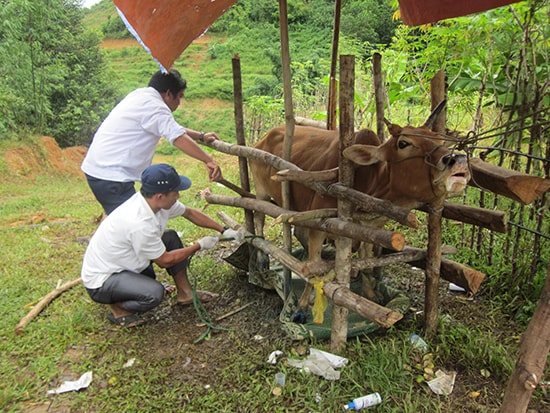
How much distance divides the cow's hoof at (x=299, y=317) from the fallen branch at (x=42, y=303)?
8.13 ft

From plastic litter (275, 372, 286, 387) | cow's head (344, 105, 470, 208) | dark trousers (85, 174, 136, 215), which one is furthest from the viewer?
dark trousers (85, 174, 136, 215)

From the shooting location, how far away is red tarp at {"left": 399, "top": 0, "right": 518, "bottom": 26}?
9.35 ft

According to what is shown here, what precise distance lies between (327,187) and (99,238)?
210 centimetres

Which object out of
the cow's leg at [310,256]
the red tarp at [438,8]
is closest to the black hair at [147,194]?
the cow's leg at [310,256]

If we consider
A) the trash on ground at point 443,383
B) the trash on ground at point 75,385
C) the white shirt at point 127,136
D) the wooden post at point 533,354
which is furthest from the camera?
the white shirt at point 127,136

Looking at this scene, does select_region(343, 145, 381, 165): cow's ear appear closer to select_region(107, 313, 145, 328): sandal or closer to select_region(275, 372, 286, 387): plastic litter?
select_region(275, 372, 286, 387): plastic litter

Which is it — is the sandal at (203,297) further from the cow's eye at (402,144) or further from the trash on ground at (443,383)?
the cow's eye at (402,144)

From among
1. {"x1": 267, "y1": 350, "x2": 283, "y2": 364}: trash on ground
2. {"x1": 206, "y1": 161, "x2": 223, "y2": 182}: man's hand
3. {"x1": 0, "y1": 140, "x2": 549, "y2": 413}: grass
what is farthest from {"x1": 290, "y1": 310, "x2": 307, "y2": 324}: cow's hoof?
{"x1": 206, "y1": 161, "x2": 223, "y2": 182}: man's hand

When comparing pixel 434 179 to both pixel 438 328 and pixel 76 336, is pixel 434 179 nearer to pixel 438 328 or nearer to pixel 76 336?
pixel 438 328

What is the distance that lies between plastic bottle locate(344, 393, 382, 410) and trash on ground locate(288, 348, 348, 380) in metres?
0.26

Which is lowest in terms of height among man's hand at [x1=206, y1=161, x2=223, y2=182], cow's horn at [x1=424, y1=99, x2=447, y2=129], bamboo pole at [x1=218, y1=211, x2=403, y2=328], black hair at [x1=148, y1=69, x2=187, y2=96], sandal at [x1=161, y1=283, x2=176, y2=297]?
sandal at [x1=161, y1=283, x2=176, y2=297]

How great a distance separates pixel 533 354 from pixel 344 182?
1.53 metres

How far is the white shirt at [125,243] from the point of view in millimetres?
3607

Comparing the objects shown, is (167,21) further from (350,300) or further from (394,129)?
(350,300)
